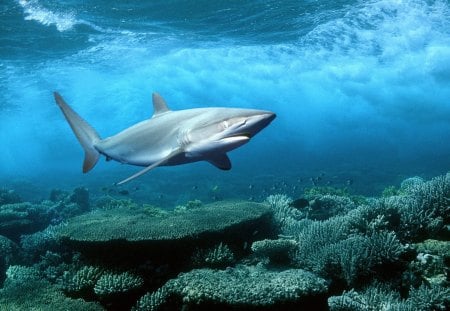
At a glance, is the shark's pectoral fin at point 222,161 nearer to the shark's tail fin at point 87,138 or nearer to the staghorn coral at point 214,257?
the staghorn coral at point 214,257

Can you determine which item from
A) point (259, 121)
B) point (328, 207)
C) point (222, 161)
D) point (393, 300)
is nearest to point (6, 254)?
point (222, 161)

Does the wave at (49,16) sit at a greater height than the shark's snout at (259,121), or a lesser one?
greater

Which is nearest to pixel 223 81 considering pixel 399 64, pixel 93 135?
pixel 399 64

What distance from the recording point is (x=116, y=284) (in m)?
5.57

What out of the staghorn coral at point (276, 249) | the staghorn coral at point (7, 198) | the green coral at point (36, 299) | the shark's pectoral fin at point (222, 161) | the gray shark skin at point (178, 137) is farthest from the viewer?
the staghorn coral at point (7, 198)

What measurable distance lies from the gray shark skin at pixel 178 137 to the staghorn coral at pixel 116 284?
201 cm

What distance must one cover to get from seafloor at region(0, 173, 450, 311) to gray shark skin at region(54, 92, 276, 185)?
166 centimetres

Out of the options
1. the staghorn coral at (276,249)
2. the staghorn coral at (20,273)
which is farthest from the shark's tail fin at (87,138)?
the staghorn coral at (276,249)

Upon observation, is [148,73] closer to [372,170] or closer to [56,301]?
[372,170]

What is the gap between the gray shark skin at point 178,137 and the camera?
3.44 meters

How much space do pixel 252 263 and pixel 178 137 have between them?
3.00 metres

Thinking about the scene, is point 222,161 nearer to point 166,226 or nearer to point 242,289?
point 242,289

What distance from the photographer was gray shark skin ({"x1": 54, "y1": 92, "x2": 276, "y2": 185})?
344 cm

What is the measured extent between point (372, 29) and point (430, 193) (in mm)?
26815
